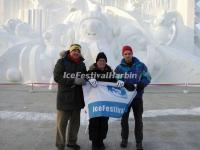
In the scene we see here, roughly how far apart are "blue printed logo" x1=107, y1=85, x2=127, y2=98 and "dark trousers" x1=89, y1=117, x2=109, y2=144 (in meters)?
0.39

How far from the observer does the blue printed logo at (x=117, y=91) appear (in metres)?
5.52

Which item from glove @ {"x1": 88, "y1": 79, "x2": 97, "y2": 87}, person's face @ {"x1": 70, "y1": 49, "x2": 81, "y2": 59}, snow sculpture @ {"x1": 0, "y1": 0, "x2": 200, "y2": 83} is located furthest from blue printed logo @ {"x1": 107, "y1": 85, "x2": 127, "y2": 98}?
snow sculpture @ {"x1": 0, "y1": 0, "x2": 200, "y2": 83}

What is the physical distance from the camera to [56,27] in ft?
58.8

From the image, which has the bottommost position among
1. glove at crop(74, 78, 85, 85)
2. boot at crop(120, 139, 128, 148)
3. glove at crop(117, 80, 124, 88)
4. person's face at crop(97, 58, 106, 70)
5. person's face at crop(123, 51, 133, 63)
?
boot at crop(120, 139, 128, 148)

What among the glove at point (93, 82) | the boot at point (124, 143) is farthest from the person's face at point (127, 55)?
the boot at point (124, 143)

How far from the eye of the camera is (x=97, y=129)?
18.0ft

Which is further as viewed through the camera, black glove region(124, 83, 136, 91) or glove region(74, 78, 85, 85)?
black glove region(124, 83, 136, 91)

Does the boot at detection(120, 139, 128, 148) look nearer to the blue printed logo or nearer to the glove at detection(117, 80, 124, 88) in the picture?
the blue printed logo

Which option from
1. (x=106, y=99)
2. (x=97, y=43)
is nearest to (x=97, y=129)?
(x=106, y=99)

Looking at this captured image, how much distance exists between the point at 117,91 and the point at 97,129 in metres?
0.62

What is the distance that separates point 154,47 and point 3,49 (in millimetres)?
7777

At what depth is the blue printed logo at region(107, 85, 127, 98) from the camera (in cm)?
552

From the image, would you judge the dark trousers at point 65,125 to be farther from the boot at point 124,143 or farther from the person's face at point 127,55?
the person's face at point 127,55

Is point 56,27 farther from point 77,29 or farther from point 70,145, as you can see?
point 70,145
